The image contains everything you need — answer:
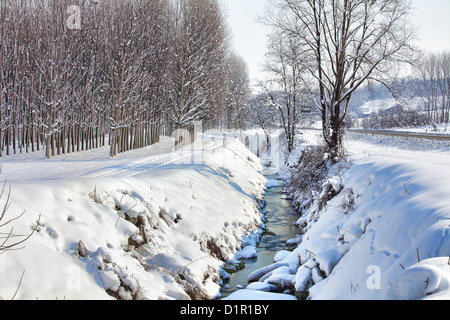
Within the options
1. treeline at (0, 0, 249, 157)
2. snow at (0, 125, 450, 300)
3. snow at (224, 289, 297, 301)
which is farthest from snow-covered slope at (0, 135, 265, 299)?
treeline at (0, 0, 249, 157)

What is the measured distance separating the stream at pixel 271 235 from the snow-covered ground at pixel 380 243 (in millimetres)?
492

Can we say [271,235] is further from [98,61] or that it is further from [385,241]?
[98,61]

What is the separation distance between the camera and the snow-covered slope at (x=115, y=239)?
13.5 feet

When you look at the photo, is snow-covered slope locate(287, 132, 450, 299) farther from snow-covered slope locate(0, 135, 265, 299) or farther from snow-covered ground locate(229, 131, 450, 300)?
snow-covered slope locate(0, 135, 265, 299)

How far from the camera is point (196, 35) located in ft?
69.2

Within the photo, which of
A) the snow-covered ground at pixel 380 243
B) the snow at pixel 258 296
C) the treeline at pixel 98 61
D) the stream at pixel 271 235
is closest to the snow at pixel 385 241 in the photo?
the snow-covered ground at pixel 380 243

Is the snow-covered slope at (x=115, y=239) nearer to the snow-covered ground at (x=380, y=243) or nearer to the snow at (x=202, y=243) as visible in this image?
the snow at (x=202, y=243)

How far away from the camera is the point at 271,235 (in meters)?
10.5

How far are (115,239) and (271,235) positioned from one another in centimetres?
620

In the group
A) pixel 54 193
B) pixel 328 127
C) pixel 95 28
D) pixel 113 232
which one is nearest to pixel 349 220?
pixel 113 232

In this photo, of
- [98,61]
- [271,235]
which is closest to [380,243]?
[271,235]

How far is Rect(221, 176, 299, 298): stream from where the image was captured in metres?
7.11
